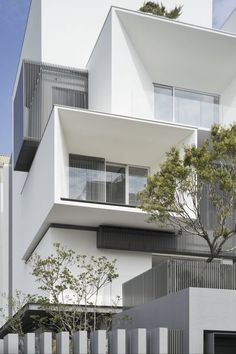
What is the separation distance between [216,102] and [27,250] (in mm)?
10112

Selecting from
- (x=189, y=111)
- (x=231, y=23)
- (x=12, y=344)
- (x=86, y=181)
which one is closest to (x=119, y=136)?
(x=86, y=181)

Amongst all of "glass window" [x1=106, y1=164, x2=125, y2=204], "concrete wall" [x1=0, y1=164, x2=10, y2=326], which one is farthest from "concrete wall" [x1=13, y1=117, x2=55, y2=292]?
"concrete wall" [x1=0, y1=164, x2=10, y2=326]

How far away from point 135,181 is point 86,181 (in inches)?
86.3

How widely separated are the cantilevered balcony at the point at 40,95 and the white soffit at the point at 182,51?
313 cm

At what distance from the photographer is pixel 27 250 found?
24.0m

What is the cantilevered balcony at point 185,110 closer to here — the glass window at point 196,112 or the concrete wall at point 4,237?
the glass window at point 196,112

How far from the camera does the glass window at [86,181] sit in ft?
61.0

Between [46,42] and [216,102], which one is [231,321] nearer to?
[216,102]

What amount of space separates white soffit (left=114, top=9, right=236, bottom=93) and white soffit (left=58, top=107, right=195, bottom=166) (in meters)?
3.27

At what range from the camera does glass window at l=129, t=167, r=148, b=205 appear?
64.2 ft

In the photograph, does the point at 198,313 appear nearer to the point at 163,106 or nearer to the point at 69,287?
the point at 69,287

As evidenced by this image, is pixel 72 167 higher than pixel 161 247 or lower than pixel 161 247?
higher

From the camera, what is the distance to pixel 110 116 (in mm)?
18156

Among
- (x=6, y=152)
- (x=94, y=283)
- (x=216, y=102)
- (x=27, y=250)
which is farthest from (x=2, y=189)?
(x=94, y=283)
